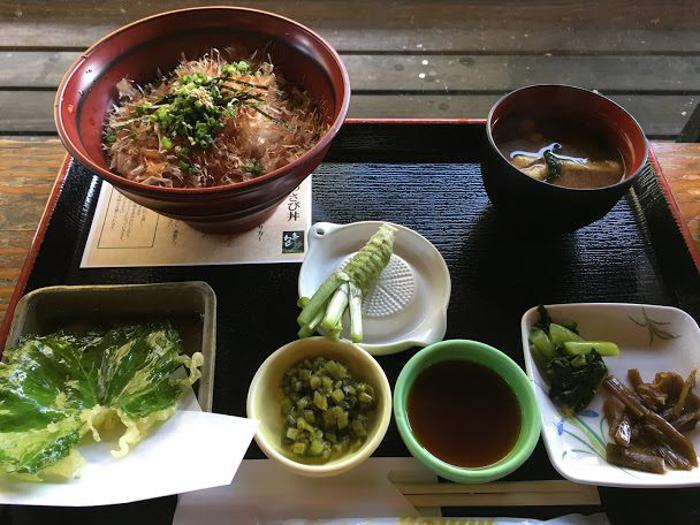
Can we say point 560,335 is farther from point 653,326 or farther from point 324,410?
point 324,410

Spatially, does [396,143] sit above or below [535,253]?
above

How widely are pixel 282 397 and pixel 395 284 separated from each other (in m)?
0.43

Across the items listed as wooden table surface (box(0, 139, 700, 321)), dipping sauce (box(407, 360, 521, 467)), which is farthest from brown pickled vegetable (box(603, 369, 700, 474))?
wooden table surface (box(0, 139, 700, 321))

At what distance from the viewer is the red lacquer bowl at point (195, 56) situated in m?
1.25

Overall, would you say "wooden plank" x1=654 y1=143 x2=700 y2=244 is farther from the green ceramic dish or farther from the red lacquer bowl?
the red lacquer bowl

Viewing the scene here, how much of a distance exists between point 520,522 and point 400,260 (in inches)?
27.6

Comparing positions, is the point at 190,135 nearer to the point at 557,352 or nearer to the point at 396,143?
the point at 396,143

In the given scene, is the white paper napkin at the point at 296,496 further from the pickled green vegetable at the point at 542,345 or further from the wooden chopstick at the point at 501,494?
the pickled green vegetable at the point at 542,345

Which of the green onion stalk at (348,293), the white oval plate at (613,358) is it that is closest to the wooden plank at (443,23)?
the green onion stalk at (348,293)

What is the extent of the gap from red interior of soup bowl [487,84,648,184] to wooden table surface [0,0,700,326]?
1.15m

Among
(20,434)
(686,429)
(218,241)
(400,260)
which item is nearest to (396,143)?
(400,260)

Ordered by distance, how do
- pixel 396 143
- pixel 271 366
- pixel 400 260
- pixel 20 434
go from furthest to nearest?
pixel 396 143 → pixel 400 260 → pixel 271 366 → pixel 20 434

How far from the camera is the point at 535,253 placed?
61.6 inches

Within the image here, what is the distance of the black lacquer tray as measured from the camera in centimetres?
120
